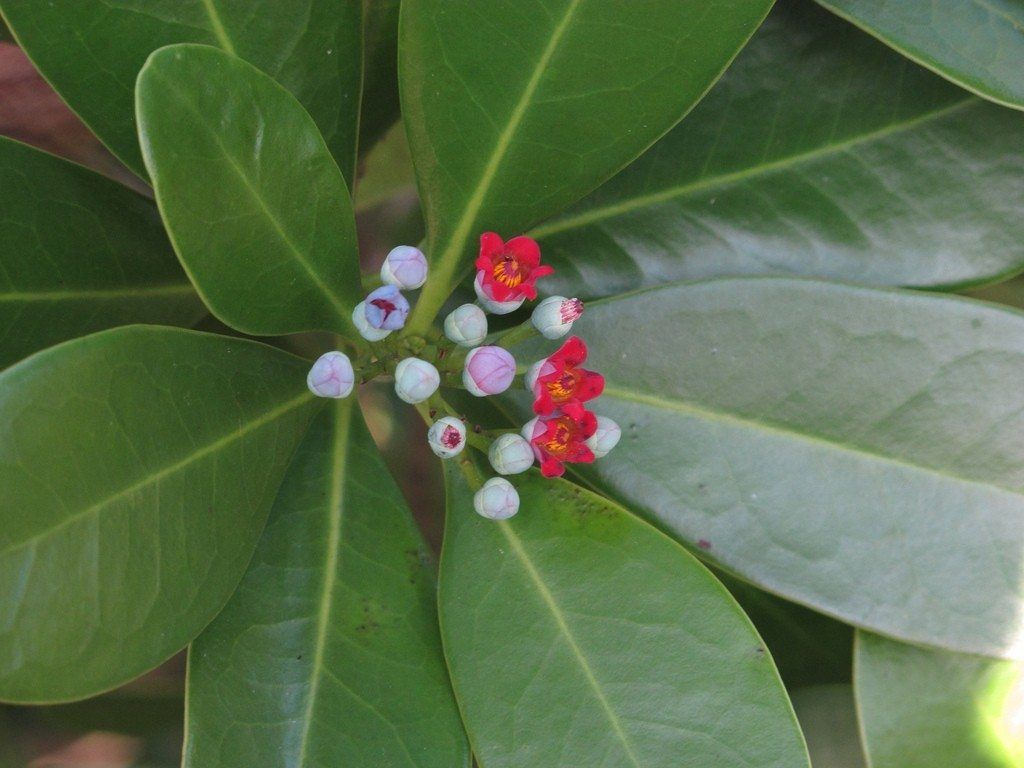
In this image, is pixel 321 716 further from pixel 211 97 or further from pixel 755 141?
pixel 755 141

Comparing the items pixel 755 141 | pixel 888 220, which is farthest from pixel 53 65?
pixel 888 220

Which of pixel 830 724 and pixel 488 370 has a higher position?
pixel 488 370

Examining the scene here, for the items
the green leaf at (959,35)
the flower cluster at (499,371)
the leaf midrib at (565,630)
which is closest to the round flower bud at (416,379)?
the flower cluster at (499,371)

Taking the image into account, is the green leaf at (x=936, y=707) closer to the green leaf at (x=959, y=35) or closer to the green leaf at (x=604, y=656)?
the green leaf at (x=604, y=656)

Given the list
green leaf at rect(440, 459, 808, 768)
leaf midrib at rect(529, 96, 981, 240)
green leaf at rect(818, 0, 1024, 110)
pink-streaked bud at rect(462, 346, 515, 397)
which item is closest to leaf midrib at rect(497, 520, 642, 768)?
green leaf at rect(440, 459, 808, 768)

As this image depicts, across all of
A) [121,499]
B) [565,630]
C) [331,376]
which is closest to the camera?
[121,499]

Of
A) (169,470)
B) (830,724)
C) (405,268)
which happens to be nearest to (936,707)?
(830,724)

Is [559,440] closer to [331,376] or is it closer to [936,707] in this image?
[331,376]
